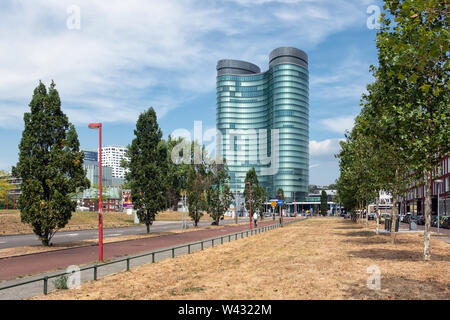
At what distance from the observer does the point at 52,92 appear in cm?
2755

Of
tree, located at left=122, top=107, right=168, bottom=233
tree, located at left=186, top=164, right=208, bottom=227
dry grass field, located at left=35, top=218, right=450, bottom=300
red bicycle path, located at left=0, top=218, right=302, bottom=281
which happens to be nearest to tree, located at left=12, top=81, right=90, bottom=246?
red bicycle path, located at left=0, top=218, right=302, bottom=281

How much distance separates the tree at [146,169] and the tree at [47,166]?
37.3ft

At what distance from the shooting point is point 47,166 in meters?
26.2

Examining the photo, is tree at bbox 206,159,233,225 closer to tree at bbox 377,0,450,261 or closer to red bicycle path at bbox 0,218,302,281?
red bicycle path at bbox 0,218,302,281

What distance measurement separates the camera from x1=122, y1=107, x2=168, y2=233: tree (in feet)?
129

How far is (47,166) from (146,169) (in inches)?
528

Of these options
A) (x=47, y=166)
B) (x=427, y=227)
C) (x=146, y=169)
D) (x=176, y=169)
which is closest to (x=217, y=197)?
(x=146, y=169)

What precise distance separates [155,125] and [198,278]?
27020 millimetres

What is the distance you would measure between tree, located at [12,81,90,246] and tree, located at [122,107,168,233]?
11.4 meters

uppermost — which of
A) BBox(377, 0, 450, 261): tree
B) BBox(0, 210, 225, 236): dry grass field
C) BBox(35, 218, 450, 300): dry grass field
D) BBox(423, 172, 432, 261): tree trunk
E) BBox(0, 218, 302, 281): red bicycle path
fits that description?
BBox(377, 0, 450, 261): tree

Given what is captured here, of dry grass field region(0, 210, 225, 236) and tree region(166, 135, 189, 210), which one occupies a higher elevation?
tree region(166, 135, 189, 210)
